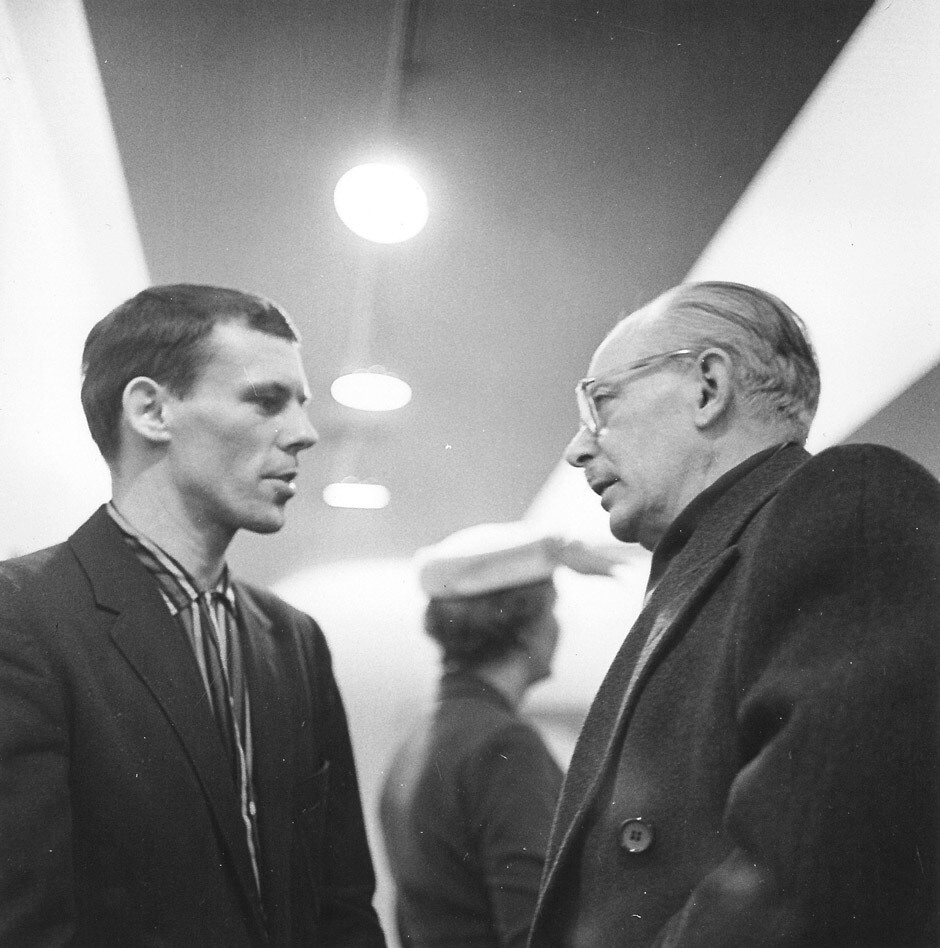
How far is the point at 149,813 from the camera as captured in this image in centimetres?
105

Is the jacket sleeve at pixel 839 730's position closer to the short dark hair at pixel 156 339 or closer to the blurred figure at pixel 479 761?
the blurred figure at pixel 479 761

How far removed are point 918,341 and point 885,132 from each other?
1.00ft

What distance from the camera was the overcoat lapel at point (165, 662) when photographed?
3.55 feet

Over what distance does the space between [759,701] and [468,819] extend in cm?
49

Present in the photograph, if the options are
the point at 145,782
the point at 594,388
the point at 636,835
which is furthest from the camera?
the point at 594,388

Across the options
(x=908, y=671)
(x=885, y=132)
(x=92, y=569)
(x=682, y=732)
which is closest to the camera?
(x=908, y=671)

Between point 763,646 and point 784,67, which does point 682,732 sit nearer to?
point 763,646

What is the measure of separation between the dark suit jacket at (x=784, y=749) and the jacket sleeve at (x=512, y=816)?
16cm

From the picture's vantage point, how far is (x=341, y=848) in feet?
3.85

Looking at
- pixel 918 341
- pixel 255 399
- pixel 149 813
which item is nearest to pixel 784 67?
pixel 918 341

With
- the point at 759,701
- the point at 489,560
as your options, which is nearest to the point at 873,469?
the point at 759,701

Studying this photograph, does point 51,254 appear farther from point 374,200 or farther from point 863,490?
point 863,490

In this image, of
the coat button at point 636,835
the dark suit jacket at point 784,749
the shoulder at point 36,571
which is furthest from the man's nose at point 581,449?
the shoulder at point 36,571

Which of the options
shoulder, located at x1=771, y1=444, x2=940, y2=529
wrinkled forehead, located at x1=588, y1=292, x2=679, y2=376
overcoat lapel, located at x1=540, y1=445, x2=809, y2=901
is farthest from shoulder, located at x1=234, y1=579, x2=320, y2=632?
shoulder, located at x1=771, y1=444, x2=940, y2=529
